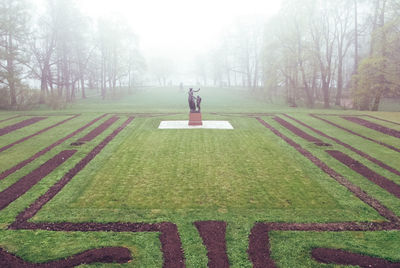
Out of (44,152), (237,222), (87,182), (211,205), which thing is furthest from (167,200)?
(44,152)

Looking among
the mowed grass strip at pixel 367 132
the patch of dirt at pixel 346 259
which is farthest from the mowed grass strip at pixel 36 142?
the mowed grass strip at pixel 367 132

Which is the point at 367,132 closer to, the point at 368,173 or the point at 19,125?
the point at 368,173

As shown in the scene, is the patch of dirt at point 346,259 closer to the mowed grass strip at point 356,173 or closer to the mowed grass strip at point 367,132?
the mowed grass strip at point 356,173

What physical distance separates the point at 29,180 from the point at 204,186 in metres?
6.74

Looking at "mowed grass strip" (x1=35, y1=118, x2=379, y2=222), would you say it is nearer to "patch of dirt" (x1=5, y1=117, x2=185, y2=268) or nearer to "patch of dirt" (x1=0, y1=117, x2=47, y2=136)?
"patch of dirt" (x1=5, y1=117, x2=185, y2=268)

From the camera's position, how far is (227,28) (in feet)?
198

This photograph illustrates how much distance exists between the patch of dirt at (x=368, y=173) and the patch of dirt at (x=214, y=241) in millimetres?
6552

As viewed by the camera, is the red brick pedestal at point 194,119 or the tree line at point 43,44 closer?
the red brick pedestal at point 194,119

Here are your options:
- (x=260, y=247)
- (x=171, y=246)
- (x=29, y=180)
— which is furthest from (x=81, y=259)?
(x=29, y=180)

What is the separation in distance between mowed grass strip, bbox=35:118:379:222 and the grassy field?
0.04m

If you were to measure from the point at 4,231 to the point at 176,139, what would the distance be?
10.2m

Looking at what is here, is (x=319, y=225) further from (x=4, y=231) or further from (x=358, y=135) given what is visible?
(x=358, y=135)

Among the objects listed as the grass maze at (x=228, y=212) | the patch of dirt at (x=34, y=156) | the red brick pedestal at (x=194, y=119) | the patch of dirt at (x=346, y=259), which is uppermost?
the red brick pedestal at (x=194, y=119)

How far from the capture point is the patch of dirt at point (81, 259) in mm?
6062
